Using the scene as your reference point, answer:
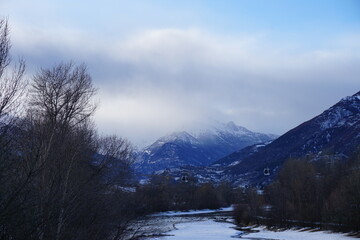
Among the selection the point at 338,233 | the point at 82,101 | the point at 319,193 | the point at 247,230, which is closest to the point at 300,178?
the point at 319,193

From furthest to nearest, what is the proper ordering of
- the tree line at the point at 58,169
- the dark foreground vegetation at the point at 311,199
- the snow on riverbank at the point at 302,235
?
1. the dark foreground vegetation at the point at 311,199
2. the snow on riverbank at the point at 302,235
3. the tree line at the point at 58,169

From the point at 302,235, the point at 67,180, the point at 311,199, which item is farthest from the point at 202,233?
the point at 67,180

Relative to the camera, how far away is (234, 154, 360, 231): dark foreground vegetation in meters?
56.5

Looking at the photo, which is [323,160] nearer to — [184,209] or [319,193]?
[319,193]

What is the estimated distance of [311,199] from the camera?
74.1 m

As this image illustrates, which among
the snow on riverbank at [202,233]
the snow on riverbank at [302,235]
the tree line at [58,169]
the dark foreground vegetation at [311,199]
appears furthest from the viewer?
the dark foreground vegetation at [311,199]

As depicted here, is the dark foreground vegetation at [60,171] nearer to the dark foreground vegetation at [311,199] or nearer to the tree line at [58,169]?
the tree line at [58,169]

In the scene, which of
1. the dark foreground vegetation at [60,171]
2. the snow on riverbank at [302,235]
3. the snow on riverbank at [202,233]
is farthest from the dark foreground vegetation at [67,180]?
the snow on riverbank at [202,233]

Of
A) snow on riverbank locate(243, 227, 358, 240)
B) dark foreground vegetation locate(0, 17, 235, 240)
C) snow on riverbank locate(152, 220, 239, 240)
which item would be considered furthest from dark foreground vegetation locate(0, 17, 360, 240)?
snow on riverbank locate(152, 220, 239, 240)

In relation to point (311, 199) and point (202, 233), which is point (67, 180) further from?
point (311, 199)

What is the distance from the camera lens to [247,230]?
67.4 metres

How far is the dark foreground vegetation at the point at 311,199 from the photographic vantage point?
185 ft

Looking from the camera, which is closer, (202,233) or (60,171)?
(60,171)

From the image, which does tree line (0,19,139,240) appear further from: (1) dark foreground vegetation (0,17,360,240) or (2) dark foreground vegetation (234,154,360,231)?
(2) dark foreground vegetation (234,154,360,231)
